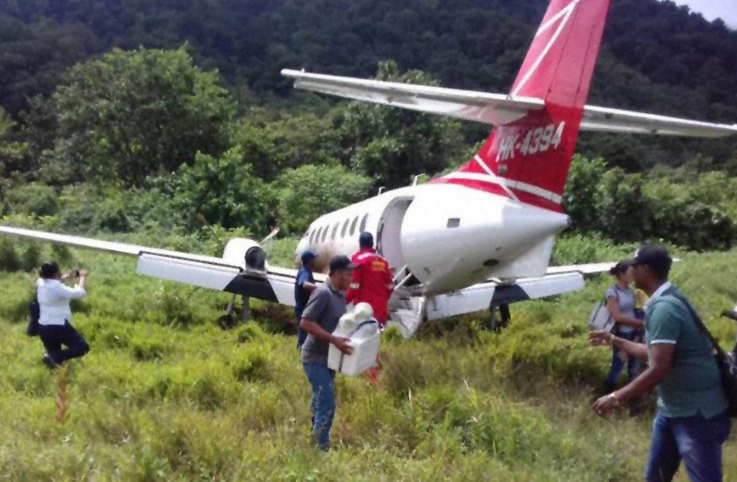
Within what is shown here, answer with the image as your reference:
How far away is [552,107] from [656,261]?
13.3ft

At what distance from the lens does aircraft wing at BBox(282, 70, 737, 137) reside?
6926 mm

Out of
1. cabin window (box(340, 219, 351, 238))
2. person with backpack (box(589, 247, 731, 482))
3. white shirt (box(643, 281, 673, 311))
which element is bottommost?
cabin window (box(340, 219, 351, 238))

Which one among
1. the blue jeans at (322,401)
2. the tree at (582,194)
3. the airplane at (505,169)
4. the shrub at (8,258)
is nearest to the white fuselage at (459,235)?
the airplane at (505,169)

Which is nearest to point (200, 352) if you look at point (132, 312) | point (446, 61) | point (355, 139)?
point (132, 312)

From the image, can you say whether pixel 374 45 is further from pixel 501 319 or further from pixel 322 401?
pixel 322 401

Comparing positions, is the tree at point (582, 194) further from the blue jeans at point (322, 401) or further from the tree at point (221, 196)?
the blue jeans at point (322, 401)

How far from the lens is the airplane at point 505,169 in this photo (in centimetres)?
760

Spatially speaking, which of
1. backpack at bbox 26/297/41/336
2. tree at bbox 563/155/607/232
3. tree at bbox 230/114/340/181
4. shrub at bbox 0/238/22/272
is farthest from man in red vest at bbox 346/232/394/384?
tree at bbox 230/114/340/181

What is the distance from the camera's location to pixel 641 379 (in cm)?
413

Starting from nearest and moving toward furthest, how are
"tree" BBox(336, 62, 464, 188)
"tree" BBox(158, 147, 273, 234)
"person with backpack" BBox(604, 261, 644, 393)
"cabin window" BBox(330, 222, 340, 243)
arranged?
"person with backpack" BBox(604, 261, 644, 393) → "cabin window" BBox(330, 222, 340, 243) → "tree" BBox(158, 147, 273, 234) → "tree" BBox(336, 62, 464, 188)

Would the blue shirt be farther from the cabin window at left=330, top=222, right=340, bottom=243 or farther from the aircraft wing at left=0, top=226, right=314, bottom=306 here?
the cabin window at left=330, top=222, right=340, bottom=243

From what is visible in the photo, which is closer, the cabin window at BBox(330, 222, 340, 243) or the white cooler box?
the white cooler box

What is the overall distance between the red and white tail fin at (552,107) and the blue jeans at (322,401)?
3567 millimetres

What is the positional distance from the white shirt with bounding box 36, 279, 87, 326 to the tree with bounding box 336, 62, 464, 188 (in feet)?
75.5
